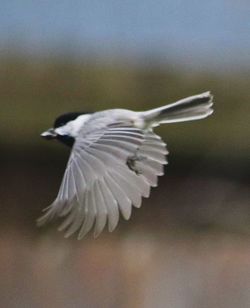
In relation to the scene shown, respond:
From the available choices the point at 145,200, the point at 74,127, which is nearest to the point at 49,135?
the point at 74,127

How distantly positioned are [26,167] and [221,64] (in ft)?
1.59

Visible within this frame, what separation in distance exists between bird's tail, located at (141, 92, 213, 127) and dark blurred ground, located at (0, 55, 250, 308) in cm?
102

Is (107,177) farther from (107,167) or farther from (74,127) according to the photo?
(74,127)

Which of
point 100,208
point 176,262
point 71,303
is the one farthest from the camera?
point 176,262

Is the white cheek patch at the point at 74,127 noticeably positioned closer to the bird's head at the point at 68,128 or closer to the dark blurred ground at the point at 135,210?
the bird's head at the point at 68,128

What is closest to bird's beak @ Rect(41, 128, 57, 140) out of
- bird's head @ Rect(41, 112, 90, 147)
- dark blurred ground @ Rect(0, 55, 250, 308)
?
bird's head @ Rect(41, 112, 90, 147)

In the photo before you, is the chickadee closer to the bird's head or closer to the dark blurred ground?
the bird's head

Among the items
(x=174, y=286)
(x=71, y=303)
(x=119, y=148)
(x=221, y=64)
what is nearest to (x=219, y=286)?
(x=174, y=286)

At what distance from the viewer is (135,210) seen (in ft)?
7.64

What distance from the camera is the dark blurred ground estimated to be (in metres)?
2.09

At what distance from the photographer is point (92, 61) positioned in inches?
92.6

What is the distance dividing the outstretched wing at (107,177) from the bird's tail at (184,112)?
6 cm

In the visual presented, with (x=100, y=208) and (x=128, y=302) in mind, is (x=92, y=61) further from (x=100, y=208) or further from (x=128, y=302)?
(x=100, y=208)

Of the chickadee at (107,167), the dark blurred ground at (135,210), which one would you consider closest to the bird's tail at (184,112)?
the chickadee at (107,167)
